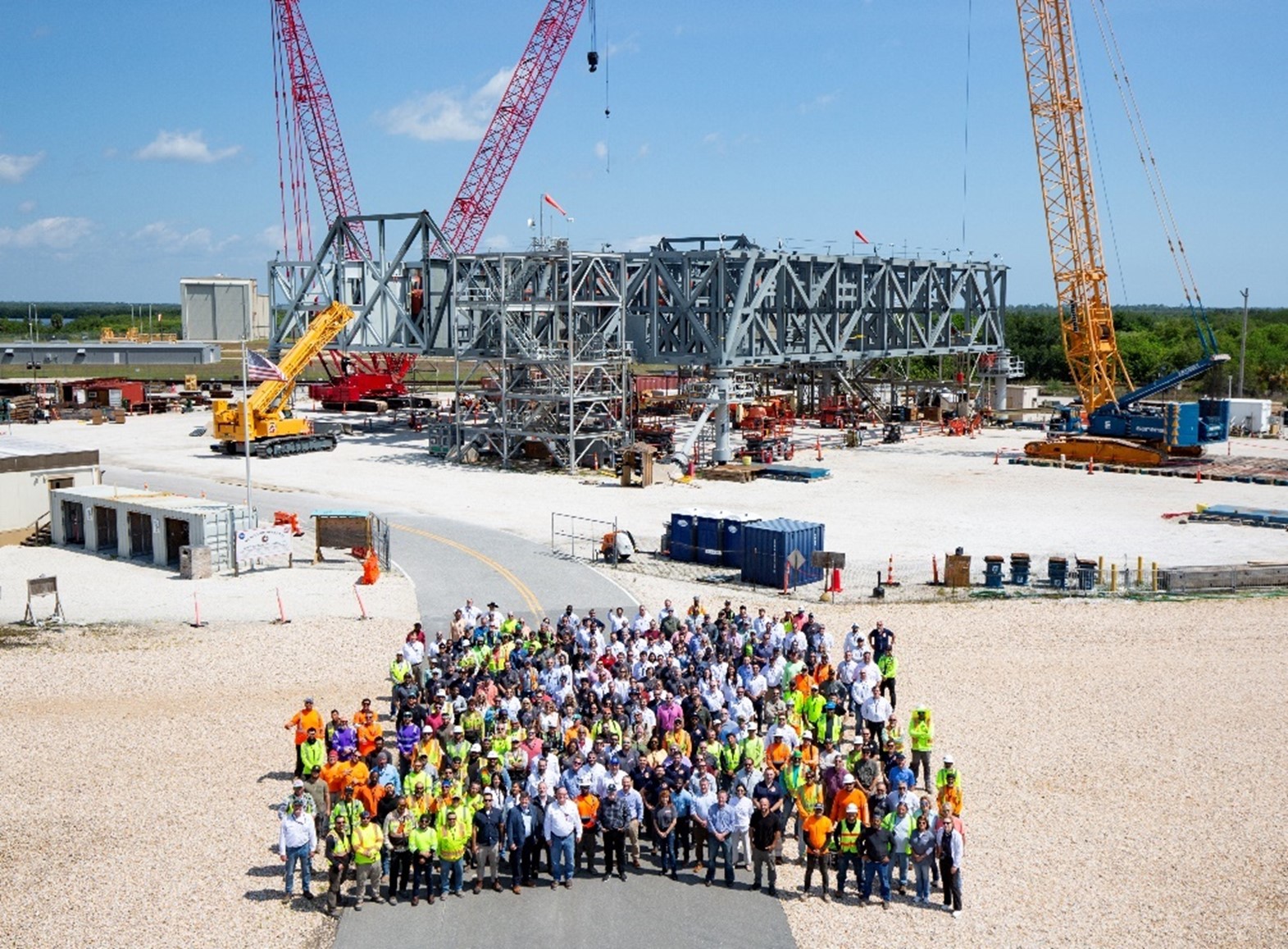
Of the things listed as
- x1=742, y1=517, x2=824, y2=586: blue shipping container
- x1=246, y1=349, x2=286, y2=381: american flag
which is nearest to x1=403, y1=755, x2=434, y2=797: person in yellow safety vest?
x1=742, y1=517, x2=824, y2=586: blue shipping container

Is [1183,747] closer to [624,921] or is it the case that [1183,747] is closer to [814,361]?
[624,921]

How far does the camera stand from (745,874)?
1645cm

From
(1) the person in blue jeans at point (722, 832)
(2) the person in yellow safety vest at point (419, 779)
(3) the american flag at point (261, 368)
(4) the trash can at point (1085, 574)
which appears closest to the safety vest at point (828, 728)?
(1) the person in blue jeans at point (722, 832)

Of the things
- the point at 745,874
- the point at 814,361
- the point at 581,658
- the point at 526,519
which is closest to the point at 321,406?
the point at 814,361

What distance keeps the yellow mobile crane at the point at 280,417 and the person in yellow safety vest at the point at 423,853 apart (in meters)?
45.9

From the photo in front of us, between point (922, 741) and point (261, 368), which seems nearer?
point (922, 741)

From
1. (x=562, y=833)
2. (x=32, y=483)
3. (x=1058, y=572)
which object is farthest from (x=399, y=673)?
(x=32, y=483)

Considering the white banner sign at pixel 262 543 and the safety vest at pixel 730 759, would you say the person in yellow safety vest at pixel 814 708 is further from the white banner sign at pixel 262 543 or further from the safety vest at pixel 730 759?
the white banner sign at pixel 262 543

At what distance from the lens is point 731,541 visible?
116 feet

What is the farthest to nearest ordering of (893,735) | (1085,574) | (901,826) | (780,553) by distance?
1. (780,553)
2. (1085,574)
3. (893,735)
4. (901,826)

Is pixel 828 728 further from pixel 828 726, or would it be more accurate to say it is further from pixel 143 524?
pixel 143 524

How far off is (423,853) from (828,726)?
23.8 feet

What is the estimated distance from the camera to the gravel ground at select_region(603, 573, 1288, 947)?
49.8 feet

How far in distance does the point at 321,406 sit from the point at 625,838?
77989 millimetres
